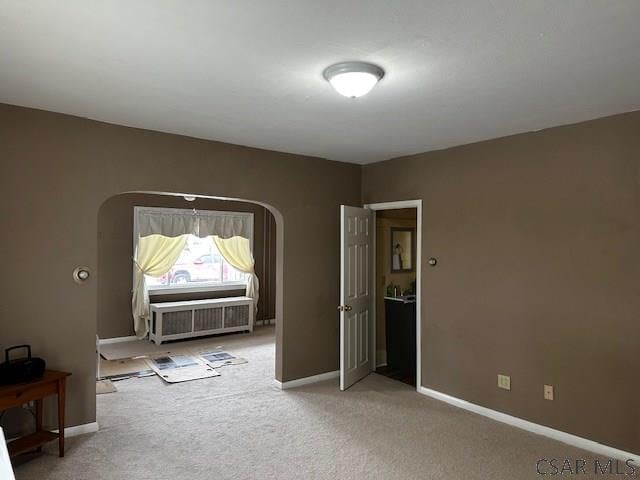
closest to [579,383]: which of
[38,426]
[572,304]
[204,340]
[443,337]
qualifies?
[572,304]

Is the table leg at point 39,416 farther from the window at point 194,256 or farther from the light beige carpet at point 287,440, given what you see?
the window at point 194,256

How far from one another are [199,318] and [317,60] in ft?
17.6

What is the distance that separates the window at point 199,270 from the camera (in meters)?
7.04

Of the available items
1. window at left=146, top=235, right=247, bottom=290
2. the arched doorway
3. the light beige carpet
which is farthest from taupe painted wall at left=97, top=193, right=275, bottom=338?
the light beige carpet

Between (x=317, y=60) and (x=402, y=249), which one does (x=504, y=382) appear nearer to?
(x=402, y=249)

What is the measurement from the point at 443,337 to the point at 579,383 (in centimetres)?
121

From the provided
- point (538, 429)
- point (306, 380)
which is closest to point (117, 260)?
point (306, 380)

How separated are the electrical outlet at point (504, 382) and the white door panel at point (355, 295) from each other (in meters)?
1.46

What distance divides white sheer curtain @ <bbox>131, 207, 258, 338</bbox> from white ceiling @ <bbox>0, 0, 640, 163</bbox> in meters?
3.51

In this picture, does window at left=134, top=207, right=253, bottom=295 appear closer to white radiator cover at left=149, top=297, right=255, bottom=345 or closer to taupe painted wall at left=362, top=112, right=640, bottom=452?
white radiator cover at left=149, top=297, right=255, bottom=345

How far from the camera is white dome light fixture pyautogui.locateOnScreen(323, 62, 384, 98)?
2230mm

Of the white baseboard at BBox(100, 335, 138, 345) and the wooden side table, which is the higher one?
the wooden side table

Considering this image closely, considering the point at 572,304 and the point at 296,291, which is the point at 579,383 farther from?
the point at 296,291

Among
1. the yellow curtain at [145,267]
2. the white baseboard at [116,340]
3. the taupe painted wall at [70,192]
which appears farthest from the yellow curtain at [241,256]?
the taupe painted wall at [70,192]
